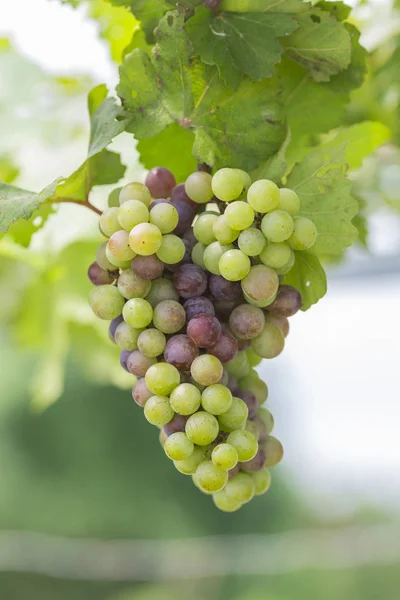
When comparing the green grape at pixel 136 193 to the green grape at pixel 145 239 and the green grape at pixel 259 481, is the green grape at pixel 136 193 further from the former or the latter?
the green grape at pixel 259 481

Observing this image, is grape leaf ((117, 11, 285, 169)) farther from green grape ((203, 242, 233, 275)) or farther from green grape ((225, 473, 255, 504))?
green grape ((225, 473, 255, 504))

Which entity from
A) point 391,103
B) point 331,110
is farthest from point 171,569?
point 331,110

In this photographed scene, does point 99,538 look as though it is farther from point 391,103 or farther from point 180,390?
point 180,390

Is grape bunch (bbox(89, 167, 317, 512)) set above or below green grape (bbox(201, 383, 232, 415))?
above

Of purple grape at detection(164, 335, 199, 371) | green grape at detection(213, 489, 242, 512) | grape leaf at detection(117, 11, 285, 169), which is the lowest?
green grape at detection(213, 489, 242, 512)

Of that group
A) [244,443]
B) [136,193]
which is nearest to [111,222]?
[136,193]

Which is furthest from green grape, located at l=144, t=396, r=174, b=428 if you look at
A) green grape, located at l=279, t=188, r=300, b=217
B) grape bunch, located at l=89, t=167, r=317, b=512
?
green grape, located at l=279, t=188, r=300, b=217
